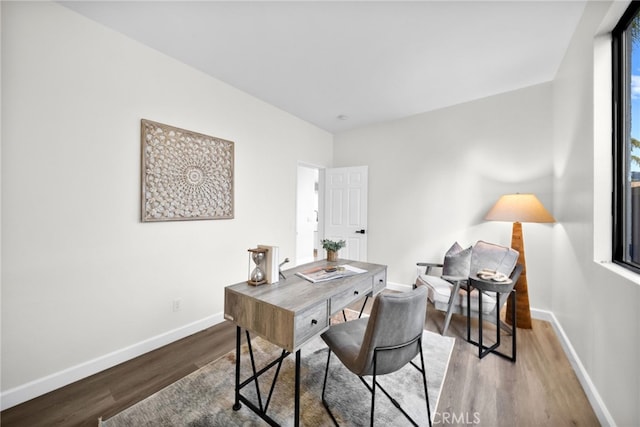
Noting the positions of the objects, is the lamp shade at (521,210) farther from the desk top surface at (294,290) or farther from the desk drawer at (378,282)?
the desk top surface at (294,290)

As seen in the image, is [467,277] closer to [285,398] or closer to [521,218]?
[521,218]

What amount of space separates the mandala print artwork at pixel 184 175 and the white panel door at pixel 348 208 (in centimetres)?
204

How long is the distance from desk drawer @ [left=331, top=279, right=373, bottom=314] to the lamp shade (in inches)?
72.4

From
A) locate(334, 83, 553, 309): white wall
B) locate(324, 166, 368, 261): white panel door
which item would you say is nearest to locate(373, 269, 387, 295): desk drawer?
locate(334, 83, 553, 309): white wall

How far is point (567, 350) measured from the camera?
2186 millimetres

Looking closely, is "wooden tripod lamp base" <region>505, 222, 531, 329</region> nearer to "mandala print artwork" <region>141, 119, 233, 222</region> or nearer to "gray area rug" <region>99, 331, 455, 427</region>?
"gray area rug" <region>99, 331, 455, 427</region>

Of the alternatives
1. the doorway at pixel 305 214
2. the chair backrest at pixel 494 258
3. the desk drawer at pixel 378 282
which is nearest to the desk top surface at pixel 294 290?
the desk drawer at pixel 378 282

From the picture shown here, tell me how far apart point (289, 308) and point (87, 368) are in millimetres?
1910

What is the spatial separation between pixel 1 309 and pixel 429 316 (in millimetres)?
3689

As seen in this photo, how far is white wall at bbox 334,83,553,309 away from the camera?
9.75ft

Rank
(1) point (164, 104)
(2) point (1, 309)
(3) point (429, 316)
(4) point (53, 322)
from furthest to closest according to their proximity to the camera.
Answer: (3) point (429, 316)
(1) point (164, 104)
(4) point (53, 322)
(2) point (1, 309)

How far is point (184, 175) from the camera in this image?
2.47 metres

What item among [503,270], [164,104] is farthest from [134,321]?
[503,270]

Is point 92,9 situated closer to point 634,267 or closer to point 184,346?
point 184,346
